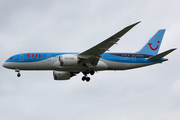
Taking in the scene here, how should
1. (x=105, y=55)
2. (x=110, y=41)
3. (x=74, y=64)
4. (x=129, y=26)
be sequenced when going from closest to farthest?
(x=129, y=26) < (x=110, y=41) < (x=74, y=64) < (x=105, y=55)

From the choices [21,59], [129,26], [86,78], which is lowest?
[86,78]

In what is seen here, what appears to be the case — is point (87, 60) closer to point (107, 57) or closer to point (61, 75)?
point (107, 57)

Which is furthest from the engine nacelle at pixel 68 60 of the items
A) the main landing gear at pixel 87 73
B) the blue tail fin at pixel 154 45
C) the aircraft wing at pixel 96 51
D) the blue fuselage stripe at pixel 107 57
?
the blue tail fin at pixel 154 45

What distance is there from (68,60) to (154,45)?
16.1 metres

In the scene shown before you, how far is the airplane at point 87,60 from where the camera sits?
4472 cm

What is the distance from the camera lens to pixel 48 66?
152ft

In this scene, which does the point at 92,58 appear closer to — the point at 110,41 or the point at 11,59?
the point at 110,41

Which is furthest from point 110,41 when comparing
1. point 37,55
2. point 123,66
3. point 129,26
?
point 37,55

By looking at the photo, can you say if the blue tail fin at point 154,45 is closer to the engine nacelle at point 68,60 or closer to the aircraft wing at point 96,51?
the aircraft wing at point 96,51

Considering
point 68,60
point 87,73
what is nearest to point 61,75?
point 87,73

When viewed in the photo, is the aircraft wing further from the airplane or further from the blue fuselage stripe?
the blue fuselage stripe

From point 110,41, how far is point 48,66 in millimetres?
9933

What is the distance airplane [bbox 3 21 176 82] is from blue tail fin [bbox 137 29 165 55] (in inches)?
14.2

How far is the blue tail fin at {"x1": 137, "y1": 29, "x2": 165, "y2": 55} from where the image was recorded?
51950 mm
